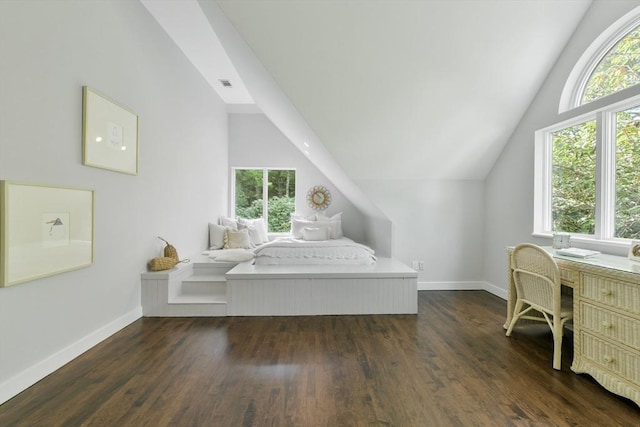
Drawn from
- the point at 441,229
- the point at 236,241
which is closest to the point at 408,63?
the point at 441,229

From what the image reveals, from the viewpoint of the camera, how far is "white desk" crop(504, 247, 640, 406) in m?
1.79

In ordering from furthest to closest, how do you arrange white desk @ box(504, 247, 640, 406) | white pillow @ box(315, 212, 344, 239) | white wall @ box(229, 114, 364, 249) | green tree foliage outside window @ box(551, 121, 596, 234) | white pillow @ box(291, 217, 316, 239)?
1. white wall @ box(229, 114, 364, 249)
2. white pillow @ box(291, 217, 316, 239)
3. white pillow @ box(315, 212, 344, 239)
4. green tree foliage outside window @ box(551, 121, 596, 234)
5. white desk @ box(504, 247, 640, 406)

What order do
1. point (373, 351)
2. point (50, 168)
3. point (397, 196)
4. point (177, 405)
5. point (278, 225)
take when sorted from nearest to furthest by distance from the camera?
point (177, 405)
point (50, 168)
point (373, 351)
point (397, 196)
point (278, 225)

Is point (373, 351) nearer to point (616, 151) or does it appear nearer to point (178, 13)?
point (616, 151)

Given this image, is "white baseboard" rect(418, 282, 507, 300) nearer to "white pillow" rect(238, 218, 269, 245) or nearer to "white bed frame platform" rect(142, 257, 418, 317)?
"white bed frame platform" rect(142, 257, 418, 317)

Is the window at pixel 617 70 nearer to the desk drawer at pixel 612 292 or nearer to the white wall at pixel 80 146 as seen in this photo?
the desk drawer at pixel 612 292

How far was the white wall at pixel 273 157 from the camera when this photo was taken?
6039 mm

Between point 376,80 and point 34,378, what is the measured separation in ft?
10.6

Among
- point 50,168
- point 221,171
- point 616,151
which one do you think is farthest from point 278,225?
point 616,151

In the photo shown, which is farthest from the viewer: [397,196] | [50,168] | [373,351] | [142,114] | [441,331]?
[397,196]

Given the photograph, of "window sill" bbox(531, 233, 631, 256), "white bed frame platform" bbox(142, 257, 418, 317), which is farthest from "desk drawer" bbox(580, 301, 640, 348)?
"white bed frame platform" bbox(142, 257, 418, 317)

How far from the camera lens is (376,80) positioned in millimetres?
2975

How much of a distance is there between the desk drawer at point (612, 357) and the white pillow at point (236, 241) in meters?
4.07

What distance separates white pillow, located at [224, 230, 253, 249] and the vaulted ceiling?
2.10m
